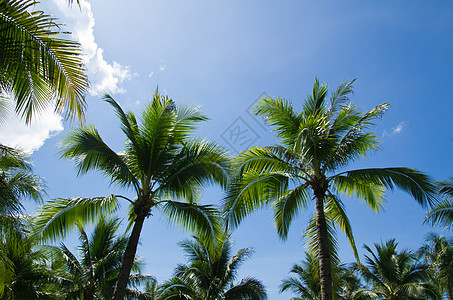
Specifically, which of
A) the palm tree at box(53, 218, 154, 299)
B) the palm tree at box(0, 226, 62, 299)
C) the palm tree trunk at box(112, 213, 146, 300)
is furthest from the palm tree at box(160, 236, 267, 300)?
the palm tree trunk at box(112, 213, 146, 300)

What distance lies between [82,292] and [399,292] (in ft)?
58.0

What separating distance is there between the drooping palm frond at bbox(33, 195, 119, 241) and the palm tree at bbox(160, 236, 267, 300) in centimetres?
835

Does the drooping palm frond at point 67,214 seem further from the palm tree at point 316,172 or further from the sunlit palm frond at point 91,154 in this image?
→ the palm tree at point 316,172

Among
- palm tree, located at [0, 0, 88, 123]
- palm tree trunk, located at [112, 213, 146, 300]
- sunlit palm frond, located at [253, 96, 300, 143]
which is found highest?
sunlit palm frond, located at [253, 96, 300, 143]

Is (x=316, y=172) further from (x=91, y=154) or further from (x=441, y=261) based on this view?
(x=441, y=261)

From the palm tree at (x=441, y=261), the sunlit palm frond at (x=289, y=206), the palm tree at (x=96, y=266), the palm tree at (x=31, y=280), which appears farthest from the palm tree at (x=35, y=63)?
the palm tree at (x=441, y=261)

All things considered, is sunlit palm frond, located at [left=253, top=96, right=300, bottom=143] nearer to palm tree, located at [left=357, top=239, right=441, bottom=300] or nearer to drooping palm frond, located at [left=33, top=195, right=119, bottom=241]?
drooping palm frond, located at [left=33, top=195, right=119, bottom=241]

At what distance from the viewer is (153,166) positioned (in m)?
10.0

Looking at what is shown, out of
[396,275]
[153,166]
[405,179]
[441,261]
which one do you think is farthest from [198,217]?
[396,275]

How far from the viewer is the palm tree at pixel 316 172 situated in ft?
28.4

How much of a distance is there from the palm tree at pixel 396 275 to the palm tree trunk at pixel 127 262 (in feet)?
48.4

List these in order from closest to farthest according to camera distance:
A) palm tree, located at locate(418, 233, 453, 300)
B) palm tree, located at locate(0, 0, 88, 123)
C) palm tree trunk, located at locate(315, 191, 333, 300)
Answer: palm tree, located at locate(0, 0, 88, 123) < palm tree trunk, located at locate(315, 191, 333, 300) < palm tree, located at locate(418, 233, 453, 300)

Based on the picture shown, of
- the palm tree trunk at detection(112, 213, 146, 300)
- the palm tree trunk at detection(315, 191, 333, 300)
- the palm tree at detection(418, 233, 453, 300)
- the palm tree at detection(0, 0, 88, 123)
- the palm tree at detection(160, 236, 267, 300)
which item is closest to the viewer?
the palm tree at detection(0, 0, 88, 123)

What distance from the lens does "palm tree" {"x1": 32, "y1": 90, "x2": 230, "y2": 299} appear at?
9.10 metres
